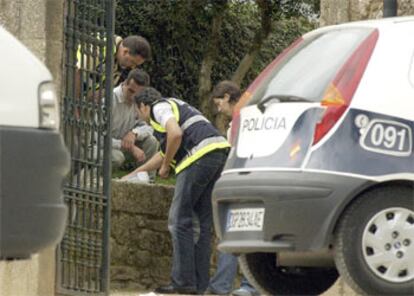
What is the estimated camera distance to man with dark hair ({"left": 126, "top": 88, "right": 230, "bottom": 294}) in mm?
15594

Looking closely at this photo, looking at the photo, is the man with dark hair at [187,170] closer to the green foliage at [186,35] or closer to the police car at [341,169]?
the police car at [341,169]

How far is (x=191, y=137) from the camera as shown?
15695 millimetres

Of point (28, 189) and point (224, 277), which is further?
point (224, 277)

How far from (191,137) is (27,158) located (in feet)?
18.8

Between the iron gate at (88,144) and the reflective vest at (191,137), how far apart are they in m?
0.72

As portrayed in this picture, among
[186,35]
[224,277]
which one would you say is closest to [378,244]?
[224,277]

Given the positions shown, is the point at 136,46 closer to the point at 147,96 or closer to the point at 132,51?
the point at 132,51

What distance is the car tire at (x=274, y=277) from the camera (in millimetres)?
12305

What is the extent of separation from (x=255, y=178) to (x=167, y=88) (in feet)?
51.5

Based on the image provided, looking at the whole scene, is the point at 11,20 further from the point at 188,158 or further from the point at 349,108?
the point at 349,108

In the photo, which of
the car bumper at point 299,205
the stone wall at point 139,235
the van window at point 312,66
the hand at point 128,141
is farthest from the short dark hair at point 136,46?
the car bumper at point 299,205

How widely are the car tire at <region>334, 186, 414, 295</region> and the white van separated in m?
1.86

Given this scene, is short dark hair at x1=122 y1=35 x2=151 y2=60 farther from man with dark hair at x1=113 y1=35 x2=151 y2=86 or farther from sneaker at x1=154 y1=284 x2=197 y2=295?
sneaker at x1=154 y1=284 x2=197 y2=295

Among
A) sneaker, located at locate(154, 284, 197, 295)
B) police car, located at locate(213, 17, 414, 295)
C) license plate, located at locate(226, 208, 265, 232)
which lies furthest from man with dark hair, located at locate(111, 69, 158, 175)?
police car, located at locate(213, 17, 414, 295)
